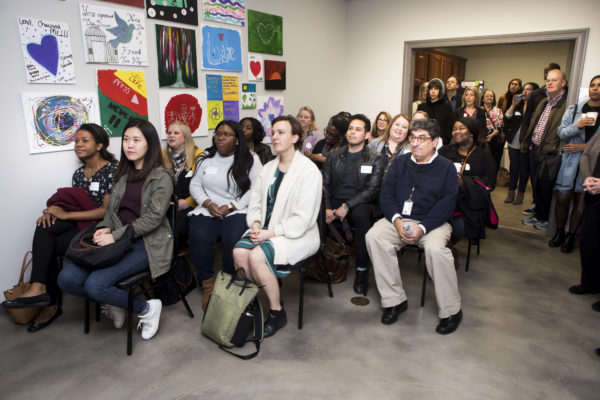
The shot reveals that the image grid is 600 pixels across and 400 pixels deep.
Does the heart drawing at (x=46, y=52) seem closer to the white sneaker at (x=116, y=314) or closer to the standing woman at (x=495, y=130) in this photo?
the white sneaker at (x=116, y=314)

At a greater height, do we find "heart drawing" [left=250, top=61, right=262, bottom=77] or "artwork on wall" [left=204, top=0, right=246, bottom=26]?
"artwork on wall" [left=204, top=0, right=246, bottom=26]

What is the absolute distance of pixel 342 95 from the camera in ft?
20.0

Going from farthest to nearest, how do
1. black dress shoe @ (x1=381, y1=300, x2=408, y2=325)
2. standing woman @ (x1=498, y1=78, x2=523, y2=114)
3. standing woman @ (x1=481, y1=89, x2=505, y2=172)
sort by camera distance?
standing woman @ (x1=498, y1=78, x2=523, y2=114) → standing woman @ (x1=481, y1=89, x2=505, y2=172) → black dress shoe @ (x1=381, y1=300, x2=408, y2=325)

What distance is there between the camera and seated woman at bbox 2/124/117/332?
8.77 ft

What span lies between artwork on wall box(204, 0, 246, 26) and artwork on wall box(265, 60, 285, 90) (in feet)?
1.90

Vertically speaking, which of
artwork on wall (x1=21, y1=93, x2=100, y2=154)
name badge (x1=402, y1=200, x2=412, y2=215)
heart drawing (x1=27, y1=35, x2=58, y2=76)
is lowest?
name badge (x1=402, y1=200, x2=412, y2=215)

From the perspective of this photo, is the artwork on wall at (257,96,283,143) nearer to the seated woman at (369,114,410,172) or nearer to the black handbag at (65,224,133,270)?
the seated woman at (369,114,410,172)

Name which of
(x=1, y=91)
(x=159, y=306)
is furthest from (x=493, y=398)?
(x=1, y=91)

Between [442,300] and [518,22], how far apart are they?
382cm

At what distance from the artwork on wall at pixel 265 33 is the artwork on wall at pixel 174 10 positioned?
746 mm

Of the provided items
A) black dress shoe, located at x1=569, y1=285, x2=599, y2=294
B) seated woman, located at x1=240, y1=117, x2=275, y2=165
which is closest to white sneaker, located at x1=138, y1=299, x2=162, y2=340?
seated woman, located at x1=240, y1=117, x2=275, y2=165

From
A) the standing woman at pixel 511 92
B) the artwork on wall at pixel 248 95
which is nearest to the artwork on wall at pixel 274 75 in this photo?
the artwork on wall at pixel 248 95

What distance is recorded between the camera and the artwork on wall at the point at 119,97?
3188mm

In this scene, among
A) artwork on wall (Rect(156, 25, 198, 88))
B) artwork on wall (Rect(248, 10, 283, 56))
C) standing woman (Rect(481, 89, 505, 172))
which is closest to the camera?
artwork on wall (Rect(156, 25, 198, 88))
